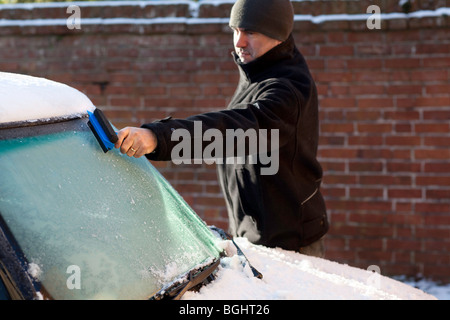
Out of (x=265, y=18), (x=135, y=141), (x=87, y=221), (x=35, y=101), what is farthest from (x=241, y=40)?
(x=87, y=221)

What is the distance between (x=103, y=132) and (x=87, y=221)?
33 cm

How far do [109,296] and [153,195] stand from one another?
54 centimetres

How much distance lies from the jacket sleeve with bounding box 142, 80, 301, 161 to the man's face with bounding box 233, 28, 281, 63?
0.29 meters

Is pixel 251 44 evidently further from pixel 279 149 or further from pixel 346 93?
pixel 346 93

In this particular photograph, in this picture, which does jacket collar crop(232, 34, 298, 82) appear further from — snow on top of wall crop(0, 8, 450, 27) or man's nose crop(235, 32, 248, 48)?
snow on top of wall crop(0, 8, 450, 27)

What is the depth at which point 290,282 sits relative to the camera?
6.50 feet

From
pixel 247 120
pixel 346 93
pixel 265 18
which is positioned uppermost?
pixel 265 18

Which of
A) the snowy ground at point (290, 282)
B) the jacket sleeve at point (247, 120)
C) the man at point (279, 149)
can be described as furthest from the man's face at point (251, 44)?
the snowy ground at point (290, 282)

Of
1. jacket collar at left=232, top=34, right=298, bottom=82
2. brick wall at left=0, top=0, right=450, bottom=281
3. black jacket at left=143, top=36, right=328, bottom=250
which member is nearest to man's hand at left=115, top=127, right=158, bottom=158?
black jacket at left=143, top=36, right=328, bottom=250

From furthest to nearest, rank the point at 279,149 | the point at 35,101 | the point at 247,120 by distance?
the point at 279,149, the point at 247,120, the point at 35,101

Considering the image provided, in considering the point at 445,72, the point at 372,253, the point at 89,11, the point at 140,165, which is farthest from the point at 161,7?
the point at 140,165

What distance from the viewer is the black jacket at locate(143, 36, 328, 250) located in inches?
103

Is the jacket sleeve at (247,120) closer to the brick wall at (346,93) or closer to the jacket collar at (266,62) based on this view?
the jacket collar at (266,62)
